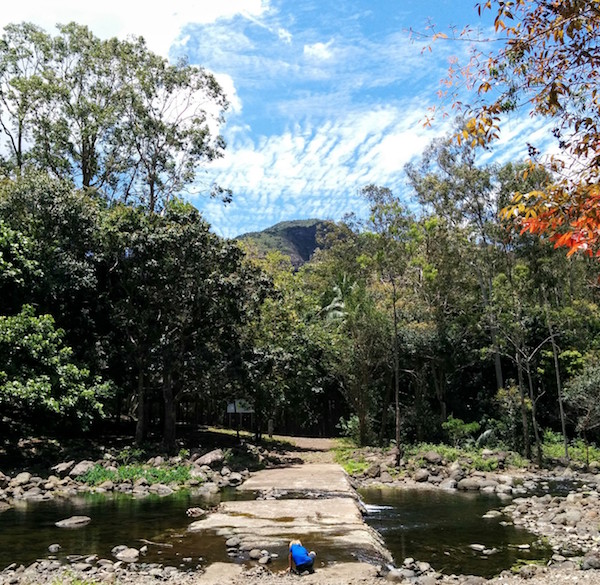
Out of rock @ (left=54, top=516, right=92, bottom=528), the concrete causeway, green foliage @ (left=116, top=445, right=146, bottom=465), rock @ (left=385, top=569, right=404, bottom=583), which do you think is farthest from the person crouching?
green foliage @ (left=116, top=445, right=146, bottom=465)

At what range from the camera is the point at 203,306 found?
65.1ft

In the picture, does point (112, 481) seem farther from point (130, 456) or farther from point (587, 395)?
point (587, 395)

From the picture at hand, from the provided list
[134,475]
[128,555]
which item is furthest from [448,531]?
[134,475]

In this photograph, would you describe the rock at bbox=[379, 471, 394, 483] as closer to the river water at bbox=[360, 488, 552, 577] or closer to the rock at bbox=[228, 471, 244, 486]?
the river water at bbox=[360, 488, 552, 577]

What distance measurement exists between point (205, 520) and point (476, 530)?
4887mm

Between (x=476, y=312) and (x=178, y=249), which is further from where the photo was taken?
(x=476, y=312)

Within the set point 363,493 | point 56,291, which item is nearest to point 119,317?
point 56,291

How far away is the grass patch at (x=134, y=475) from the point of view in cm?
1537

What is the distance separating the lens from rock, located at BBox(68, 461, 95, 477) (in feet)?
50.9

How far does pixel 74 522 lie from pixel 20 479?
16.6 ft

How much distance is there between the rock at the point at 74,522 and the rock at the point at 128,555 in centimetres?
263

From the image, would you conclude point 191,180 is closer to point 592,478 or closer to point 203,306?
point 203,306

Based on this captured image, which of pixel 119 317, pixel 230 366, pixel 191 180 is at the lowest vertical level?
pixel 230 366

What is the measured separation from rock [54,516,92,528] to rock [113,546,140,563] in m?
2.63
